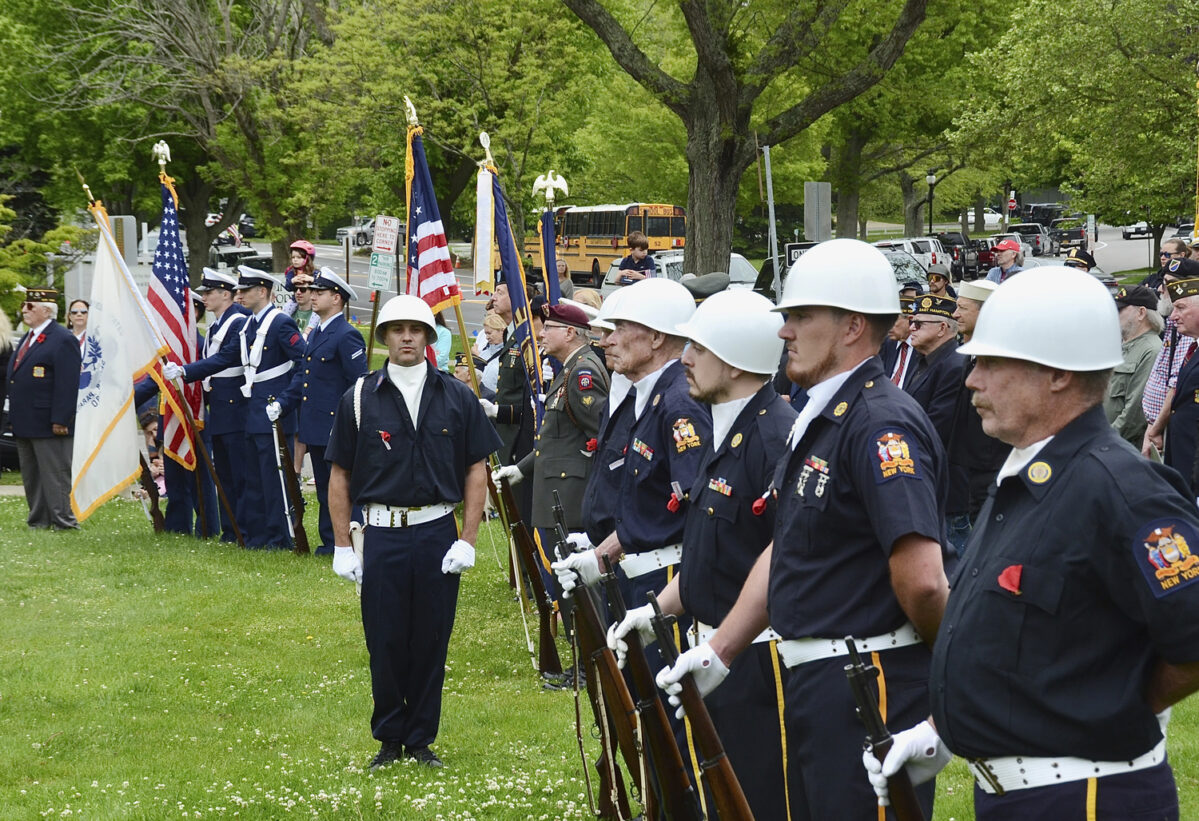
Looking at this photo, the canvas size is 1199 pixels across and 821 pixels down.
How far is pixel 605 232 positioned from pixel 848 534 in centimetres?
4668

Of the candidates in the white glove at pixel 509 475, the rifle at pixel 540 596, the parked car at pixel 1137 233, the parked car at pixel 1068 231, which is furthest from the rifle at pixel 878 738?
the parked car at pixel 1137 233

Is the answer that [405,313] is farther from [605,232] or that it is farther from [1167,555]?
[605,232]

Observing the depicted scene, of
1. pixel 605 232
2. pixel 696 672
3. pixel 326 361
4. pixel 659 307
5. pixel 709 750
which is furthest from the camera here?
pixel 605 232

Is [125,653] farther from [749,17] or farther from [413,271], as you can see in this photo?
[749,17]

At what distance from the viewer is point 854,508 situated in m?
3.85

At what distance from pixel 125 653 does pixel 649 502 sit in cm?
542

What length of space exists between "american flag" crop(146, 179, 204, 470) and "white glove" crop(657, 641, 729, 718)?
442 inches

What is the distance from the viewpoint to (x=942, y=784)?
651 centimetres

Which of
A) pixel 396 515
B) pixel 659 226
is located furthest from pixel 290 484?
pixel 659 226

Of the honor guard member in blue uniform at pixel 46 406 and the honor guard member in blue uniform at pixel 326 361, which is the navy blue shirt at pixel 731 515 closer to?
the honor guard member in blue uniform at pixel 326 361

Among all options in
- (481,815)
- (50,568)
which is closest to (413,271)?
(50,568)

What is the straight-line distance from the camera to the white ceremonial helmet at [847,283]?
4.05 m

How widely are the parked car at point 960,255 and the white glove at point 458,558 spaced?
4278cm

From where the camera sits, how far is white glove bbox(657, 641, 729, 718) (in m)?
4.12
